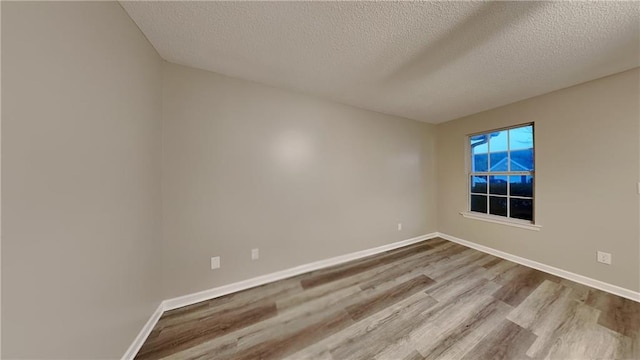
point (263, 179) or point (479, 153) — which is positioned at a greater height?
point (479, 153)

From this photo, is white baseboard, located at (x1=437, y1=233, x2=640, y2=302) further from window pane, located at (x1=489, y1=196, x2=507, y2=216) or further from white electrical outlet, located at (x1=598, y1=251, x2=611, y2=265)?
window pane, located at (x1=489, y1=196, x2=507, y2=216)

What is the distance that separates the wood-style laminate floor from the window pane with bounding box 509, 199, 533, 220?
768 mm

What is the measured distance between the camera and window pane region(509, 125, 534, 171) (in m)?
2.54

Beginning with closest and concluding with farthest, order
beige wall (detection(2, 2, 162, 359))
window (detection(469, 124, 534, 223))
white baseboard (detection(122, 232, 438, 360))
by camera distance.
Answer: beige wall (detection(2, 2, 162, 359))
white baseboard (detection(122, 232, 438, 360))
window (detection(469, 124, 534, 223))

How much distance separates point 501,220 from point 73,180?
4.34 meters

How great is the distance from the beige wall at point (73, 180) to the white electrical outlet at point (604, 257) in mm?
4254

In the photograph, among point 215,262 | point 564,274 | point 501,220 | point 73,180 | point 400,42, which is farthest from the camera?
point 501,220

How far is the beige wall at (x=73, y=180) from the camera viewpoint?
651 millimetres

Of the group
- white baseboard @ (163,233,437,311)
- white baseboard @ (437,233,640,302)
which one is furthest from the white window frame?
white baseboard @ (163,233,437,311)

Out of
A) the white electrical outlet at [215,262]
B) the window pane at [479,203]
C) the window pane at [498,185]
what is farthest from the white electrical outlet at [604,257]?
the white electrical outlet at [215,262]

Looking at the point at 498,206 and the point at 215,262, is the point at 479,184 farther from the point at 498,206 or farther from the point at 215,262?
the point at 215,262

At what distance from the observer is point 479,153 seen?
3.19 meters

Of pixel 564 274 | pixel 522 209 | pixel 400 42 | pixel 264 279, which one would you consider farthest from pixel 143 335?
pixel 522 209

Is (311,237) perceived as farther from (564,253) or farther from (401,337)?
(564,253)
